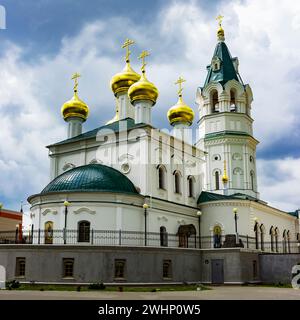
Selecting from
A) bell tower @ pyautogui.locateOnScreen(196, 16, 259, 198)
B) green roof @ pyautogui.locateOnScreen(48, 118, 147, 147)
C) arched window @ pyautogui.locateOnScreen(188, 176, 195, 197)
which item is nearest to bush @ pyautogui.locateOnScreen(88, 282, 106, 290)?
green roof @ pyautogui.locateOnScreen(48, 118, 147, 147)

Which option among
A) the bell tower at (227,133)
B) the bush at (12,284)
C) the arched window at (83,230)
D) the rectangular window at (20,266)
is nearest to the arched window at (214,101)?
the bell tower at (227,133)

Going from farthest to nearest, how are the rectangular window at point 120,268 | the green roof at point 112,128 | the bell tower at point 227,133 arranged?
the bell tower at point 227,133, the green roof at point 112,128, the rectangular window at point 120,268

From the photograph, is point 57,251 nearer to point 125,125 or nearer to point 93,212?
point 93,212

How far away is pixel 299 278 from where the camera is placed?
2400 cm

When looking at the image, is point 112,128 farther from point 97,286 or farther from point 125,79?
point 97,286

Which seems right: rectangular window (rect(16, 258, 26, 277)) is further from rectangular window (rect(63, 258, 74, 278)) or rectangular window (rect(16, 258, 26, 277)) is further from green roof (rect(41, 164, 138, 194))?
green roof (rect(41, 164, 138, 194))

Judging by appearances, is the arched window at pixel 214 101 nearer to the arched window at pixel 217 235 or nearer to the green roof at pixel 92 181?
the arched window at pixel 217 235

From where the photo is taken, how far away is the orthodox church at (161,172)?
78.9 feet

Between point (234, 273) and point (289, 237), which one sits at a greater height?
point (289, 237)

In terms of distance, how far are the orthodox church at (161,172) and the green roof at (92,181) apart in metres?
0.06

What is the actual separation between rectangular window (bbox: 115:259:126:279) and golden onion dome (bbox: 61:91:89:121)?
14043mm

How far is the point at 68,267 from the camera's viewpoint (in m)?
20.5

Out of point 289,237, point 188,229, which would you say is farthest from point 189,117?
point 289,237
